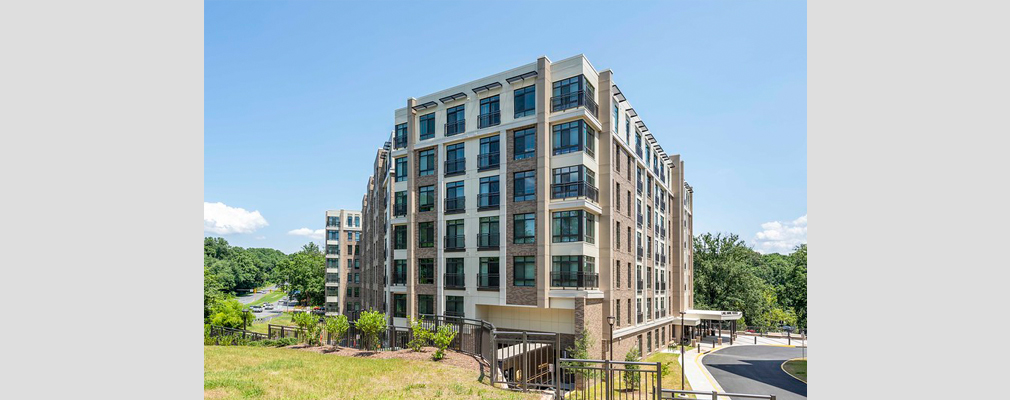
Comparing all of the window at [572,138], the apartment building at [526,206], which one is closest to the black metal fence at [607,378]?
the apartment building at [526,206]

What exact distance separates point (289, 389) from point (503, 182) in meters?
19.0

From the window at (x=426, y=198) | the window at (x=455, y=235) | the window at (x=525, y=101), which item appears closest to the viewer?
the window at (x=525, y=101)

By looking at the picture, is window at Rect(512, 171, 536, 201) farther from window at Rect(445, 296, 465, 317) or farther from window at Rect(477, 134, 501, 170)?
window at Rect(445, 296, 465, 317)

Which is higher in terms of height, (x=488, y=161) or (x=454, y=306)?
(x=488, y=161)

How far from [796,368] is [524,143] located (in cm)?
2365

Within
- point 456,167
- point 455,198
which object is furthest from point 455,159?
point 455,198

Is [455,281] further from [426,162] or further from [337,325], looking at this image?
[337,325]

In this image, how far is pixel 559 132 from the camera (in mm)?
28031

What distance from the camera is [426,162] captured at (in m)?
33.4

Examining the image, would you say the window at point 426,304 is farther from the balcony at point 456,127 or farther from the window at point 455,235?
the balcony at point 456,127

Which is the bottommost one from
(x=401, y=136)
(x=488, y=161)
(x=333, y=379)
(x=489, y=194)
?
(x=333, y=379)

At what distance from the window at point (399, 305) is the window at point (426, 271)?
2.02m

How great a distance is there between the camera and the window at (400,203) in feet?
111

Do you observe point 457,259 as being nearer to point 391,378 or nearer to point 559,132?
point 559,132
